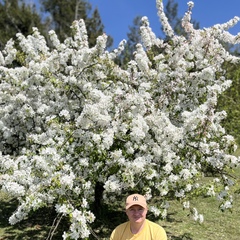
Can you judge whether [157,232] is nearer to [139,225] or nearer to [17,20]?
[139,225]

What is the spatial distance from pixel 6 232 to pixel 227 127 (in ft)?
26.2

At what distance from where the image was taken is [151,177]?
589cm

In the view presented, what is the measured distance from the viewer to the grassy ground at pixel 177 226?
7.43 meters

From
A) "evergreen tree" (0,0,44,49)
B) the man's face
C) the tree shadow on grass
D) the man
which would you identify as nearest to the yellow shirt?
the man

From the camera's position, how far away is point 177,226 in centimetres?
800

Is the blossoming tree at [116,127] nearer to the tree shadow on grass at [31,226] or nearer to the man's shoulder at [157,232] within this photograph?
the tree shadow on grass at [31,226]

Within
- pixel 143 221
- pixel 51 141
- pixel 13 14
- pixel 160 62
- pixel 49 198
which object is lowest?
pixel 143 221

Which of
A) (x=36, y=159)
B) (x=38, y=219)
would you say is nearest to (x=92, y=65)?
(x=36, y=159)

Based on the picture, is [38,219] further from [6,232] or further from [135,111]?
[135,111]

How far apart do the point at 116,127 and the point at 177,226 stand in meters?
3.03

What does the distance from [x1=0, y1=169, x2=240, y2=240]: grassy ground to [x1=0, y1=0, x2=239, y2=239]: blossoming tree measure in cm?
111

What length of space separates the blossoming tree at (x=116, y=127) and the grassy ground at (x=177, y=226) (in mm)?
1113

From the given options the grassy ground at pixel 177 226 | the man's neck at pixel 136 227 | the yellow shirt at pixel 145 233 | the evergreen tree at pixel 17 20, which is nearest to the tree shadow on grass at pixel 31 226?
the grassy ground at pixel 177 226

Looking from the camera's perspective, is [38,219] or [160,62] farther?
[38,219]
